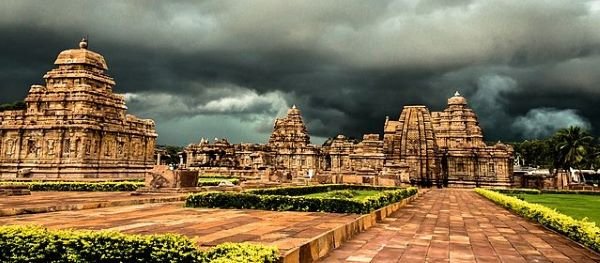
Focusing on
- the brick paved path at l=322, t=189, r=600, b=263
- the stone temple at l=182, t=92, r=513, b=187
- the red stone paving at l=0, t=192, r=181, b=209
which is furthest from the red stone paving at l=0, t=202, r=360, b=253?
the stone temple at l=182, t=92, r=513, b=187

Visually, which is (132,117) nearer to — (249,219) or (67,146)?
(67,146)

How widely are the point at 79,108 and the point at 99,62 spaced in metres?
6.07

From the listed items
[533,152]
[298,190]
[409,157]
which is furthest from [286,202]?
[533,152]

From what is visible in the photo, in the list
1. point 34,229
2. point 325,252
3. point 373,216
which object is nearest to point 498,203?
point 373,216

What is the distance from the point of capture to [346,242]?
320 inches

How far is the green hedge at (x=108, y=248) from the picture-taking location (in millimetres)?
4945

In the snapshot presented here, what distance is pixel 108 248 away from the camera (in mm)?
5188

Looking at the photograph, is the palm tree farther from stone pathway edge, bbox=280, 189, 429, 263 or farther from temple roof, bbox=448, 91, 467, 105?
stone pathway edge, bbox=280, 189, 429, 263

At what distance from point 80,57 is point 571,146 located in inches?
2291

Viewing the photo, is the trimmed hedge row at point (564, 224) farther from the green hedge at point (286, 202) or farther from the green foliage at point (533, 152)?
the green foliage at point (533, 152)

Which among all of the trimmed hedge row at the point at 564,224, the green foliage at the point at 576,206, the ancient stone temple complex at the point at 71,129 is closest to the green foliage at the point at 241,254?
the trimmed hedge row at the point at 564,224

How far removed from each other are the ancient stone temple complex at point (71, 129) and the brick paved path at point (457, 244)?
33.5 metres

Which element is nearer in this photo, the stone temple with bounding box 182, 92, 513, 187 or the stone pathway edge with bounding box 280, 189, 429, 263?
the stone pathway edge with bounding box 280, 189, 429, 263

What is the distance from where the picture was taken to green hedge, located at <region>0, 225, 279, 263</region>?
4.95 meters
